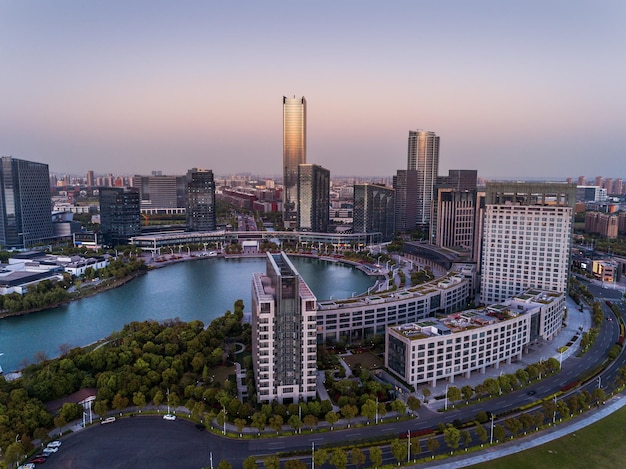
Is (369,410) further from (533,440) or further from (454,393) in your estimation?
(533,440)

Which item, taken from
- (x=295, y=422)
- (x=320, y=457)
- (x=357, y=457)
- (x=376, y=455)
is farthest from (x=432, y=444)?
(x=295, y=422)

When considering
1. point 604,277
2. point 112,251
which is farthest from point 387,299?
point 112,251

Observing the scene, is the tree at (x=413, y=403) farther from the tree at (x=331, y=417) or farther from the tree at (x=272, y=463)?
the tree at (x=272, y=463)

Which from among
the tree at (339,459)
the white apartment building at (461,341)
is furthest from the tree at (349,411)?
the white apartment building at (461,341)

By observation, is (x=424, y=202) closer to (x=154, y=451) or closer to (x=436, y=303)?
(x=436, y=303)

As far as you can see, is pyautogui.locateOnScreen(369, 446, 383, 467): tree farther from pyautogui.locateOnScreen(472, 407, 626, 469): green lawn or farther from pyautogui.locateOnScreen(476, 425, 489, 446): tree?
pyautogui.locateOnScreen(476, 425, 489, 446): tree
